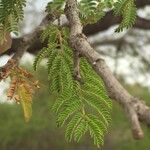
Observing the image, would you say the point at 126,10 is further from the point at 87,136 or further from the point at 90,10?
the point at 87,136

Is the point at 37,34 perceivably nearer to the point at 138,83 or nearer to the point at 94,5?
the point at 94,5

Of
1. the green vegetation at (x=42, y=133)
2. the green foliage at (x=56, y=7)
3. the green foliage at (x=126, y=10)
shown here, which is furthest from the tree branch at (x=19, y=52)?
the green vegetation at (x=42, y=133)

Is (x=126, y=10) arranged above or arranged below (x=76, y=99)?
above

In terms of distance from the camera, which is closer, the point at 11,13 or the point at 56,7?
the point at 11,13

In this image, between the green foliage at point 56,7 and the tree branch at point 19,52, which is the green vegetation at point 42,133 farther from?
the green foliage at point 56,7

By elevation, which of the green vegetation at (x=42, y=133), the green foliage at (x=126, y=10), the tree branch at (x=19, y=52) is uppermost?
the green foliage at (x=126, y=10)

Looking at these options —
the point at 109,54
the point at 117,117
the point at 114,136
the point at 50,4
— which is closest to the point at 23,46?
the point at 50,4

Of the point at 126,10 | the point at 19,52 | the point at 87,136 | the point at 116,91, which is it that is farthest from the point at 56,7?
the point at 87,136

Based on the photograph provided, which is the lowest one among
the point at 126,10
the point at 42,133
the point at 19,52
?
the point at 42,133
